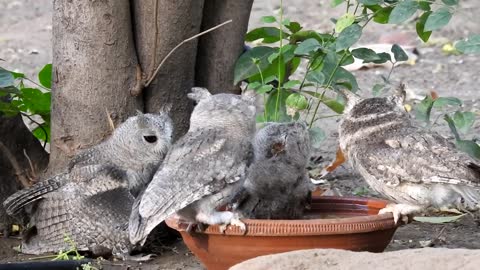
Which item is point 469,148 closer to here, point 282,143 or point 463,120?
point 463,120

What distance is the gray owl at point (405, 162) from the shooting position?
184 inches

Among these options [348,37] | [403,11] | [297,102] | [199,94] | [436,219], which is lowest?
[436,219]

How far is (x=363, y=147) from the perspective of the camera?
16.0 feet

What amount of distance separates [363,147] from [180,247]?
134cm

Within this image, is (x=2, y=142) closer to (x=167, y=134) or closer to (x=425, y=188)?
(x=167, y=134)

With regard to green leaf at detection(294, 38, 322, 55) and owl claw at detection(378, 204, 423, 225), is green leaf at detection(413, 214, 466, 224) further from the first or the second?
green leaf at detection(294, 38, 322, 55)

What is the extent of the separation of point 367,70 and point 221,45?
4.71 metres

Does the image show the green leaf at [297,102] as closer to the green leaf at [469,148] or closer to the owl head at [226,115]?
the owl head at [226,115]

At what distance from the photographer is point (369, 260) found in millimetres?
3852

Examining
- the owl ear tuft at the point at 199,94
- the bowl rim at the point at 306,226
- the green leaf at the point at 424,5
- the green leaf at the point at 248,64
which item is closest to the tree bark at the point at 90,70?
the green leaf at the point at 248,64

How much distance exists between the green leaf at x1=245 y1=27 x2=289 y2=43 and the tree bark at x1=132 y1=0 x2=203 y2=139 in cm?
42

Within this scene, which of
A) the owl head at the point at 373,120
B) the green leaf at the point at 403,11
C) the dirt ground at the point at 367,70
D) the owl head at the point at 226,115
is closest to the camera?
the owl head at the point at 226,115

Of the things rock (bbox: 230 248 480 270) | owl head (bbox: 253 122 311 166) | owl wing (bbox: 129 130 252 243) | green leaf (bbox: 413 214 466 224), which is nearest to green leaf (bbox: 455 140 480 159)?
green leaf (bbox: 413 214 466 224)

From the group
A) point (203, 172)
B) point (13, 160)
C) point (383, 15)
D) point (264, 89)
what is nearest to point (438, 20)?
point (383, 15)
